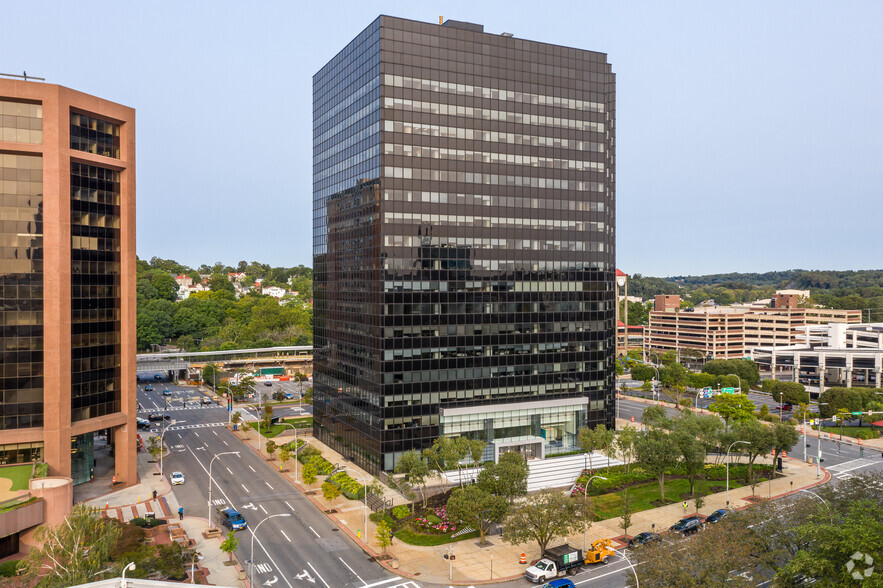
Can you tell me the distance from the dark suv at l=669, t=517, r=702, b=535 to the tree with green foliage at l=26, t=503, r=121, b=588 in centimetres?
5309

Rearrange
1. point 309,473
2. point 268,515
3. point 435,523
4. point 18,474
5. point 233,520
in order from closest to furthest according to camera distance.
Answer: point 233,520 → point 435,523 → point 18,474 → point 268,515 → point 309,473

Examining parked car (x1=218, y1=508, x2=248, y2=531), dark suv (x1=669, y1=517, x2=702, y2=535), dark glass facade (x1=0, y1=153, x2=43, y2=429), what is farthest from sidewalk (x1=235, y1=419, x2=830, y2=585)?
dark glass facade (x1=0, y1=153, x2=43, y2=429)

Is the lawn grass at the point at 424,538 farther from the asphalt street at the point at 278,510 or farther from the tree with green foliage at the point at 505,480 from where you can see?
the asphalt street at the point at 278,510

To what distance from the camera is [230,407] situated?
5182 inches

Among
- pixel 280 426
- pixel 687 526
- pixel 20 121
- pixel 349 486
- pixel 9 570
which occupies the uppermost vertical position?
pixel 20 121

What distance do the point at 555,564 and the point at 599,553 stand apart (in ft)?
18.2

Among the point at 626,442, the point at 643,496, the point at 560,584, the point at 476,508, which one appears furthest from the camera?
the point at 626,442

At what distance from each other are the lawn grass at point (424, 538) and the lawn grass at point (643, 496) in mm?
17085

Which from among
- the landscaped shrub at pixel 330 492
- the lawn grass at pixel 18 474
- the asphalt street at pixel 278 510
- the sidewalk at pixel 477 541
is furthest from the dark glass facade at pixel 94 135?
the landscaped shrub at pixel 330 492

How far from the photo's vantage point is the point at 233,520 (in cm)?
6644

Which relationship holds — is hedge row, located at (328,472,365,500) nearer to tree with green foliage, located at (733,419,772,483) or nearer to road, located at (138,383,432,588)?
road, located at (138,383,432,588)

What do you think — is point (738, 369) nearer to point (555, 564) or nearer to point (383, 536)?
point (555, 564)

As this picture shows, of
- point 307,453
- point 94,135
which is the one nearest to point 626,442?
point 307,453

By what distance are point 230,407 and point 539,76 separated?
92671 millimetres
